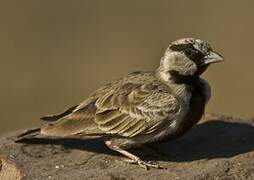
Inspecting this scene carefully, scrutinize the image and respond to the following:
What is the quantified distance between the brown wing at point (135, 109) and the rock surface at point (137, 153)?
1.55 feet

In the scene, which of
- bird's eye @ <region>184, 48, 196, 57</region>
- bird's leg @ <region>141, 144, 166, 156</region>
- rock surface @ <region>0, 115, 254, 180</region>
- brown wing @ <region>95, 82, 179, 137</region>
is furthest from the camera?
bird's leg @ <region>141, 144, 166, 156</region>

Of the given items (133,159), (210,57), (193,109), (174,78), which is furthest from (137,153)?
(210,57)

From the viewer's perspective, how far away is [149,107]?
11367 mm

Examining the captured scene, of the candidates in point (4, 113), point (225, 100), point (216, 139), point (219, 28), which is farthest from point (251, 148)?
point (219, 28)

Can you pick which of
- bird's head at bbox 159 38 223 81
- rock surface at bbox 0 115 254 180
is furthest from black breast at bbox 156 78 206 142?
rock surface at bbox 0 115 254 180

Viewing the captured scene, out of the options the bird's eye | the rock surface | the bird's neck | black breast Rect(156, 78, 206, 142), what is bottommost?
the rock surface

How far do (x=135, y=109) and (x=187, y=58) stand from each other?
2.94 feet

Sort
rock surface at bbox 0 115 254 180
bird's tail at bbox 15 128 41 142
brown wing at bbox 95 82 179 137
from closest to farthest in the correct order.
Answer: rock surface at bbox 0 115 254 180 → brown wing at bbox 95 82 179 137 → bird's tail at bbox 15 128 41 142

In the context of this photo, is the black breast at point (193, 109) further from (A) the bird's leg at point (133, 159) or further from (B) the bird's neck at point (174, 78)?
(A) the bird's leg at point (133, 159)

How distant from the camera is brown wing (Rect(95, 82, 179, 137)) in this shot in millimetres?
11250

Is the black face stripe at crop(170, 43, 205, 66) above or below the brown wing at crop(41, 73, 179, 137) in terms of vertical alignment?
above

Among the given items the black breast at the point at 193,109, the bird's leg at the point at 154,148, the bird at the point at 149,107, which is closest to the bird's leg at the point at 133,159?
the bird at the point at 149,107

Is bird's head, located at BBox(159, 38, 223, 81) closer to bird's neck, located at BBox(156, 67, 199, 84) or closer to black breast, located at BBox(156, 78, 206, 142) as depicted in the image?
Result: bird's neck, located at BBox(156, 67, 199, 84)

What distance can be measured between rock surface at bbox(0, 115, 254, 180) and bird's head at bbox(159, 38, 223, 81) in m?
1.05
